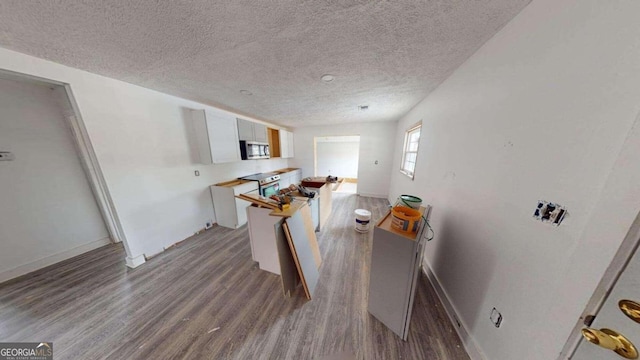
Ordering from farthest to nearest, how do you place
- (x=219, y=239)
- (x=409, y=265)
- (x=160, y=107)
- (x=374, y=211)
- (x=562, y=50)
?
(x=374, y=211)
(x=219, y=239)
(x=160, y=107)
(x=409, y=265)
(x=562, y=50)

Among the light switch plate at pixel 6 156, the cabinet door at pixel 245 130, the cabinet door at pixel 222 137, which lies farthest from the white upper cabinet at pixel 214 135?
the light switch plate at pixel 6 156

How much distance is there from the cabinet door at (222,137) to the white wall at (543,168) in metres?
3.44

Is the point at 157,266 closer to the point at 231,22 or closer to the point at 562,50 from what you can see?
the point at 231,22

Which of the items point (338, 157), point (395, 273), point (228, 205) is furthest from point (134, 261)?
point (338, 157)

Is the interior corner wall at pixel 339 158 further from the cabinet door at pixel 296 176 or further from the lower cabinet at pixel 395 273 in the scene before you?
the lower cabinet at pixel 395 273

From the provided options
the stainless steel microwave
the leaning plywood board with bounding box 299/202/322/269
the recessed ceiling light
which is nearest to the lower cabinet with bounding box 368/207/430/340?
the leaning plywood board with bounding box 299/202/322/269

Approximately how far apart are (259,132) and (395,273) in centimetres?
368

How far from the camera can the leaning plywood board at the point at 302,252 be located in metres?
1.63

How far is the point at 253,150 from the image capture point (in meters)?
3.48

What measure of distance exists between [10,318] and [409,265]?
12.0ft

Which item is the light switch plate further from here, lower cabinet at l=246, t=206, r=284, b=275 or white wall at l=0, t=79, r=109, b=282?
lower cabinet at l=246, t=206, r=284, b=275

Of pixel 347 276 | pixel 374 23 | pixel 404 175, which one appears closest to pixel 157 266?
pixel 347 276

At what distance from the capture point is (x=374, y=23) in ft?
3.60

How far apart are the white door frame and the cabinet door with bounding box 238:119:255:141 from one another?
180 cm
